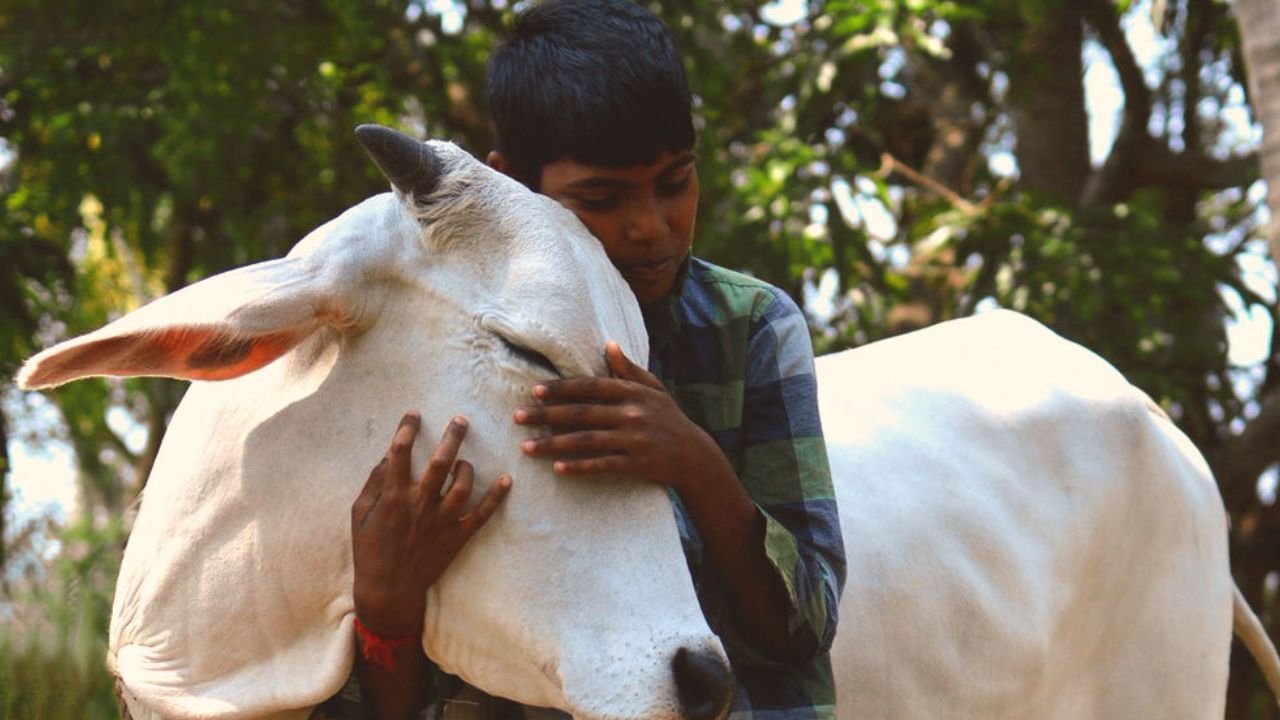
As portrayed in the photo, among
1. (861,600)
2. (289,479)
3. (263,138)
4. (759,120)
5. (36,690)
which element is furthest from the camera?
(759,120)

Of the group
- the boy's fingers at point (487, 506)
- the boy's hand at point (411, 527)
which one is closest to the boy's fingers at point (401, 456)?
the boy's hand at point (411, 527)

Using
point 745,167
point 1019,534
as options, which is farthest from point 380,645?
point 745,167

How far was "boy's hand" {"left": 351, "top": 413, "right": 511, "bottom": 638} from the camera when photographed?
7.54ft

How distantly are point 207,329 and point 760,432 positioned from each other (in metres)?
0.94

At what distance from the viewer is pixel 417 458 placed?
2.37m

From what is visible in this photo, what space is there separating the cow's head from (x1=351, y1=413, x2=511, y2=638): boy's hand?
40 mm

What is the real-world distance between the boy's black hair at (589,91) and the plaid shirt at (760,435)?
0.28 meters

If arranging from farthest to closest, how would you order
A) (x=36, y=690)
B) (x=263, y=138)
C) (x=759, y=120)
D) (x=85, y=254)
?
1. (x=85, y=254)
2. (x=759, y=120)
3. (x=263, y=138)
4. (x=36, y=690)

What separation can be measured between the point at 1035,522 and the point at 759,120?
4.38 meters

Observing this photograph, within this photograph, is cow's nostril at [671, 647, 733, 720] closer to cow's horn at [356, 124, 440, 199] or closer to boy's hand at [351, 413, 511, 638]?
boy's hand at [351, 413, 511, 638]

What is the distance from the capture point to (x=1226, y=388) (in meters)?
8.21

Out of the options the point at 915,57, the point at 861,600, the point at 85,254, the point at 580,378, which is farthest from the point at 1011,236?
the point at 85,254

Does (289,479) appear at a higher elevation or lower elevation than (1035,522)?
higher

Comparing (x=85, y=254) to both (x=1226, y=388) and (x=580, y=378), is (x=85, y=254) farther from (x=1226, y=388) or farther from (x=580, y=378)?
(x=580, y=378)
